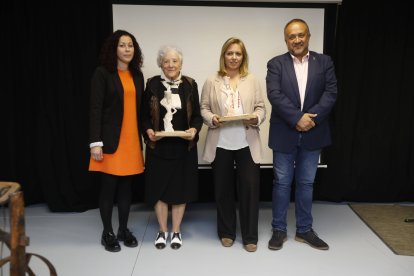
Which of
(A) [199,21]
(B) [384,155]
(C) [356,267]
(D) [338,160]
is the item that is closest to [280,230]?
(C) [356,267]

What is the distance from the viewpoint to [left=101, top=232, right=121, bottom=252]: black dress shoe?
2834 millimetres

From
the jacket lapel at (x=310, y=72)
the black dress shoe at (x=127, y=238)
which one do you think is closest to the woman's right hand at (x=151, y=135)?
the black dress shoe at (x=127, y=238)

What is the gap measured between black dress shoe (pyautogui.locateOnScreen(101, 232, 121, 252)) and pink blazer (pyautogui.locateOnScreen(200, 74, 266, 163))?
0.87 meters

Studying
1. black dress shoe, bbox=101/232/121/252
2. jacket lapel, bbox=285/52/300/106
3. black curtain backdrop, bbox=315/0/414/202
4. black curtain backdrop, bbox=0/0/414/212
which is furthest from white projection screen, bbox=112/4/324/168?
black dress shoe, bbox=101/232/121/252

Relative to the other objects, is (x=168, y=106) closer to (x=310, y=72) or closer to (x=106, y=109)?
(x=106, y=109)

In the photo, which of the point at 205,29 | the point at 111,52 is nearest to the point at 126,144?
the point at 111,52

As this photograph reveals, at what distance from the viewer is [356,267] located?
104 inches

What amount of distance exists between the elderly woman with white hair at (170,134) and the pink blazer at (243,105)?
0.08 meters

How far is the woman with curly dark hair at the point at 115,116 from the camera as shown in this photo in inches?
104

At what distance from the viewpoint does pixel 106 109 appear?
8.77ft

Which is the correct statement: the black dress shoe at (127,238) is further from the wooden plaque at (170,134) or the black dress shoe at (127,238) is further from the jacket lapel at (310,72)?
the jacket lapel at (310,72)

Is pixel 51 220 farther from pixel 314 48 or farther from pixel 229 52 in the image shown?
pixel 314 48

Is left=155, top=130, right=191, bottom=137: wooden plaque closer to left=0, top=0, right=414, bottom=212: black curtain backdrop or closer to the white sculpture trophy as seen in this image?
the white sculpture trophy

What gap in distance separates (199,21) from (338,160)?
1819 mm
